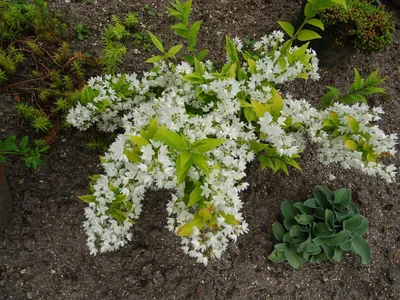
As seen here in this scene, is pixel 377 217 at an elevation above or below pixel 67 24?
below

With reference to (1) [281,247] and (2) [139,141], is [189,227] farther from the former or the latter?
(1) [281,247]

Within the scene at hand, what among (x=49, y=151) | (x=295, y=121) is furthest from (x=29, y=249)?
(x=295, y=121)

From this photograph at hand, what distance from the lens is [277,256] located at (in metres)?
2.69

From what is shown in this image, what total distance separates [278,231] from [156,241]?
0.85 m

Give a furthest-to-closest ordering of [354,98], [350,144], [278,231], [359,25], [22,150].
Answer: [359,25], [278,231], [354,98], [22,150], [350,144]

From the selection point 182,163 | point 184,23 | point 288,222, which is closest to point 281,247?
point 288,222

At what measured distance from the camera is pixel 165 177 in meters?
1.64

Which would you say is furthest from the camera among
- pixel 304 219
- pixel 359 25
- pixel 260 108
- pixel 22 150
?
pixel 359 25

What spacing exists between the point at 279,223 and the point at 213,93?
48.6 inches

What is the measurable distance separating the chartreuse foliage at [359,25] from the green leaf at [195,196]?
1.96m

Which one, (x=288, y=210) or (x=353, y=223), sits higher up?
(x=353, y=223)

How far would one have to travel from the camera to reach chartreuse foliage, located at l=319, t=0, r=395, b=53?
2980mm

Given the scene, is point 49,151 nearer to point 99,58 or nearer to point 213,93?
point 99,58

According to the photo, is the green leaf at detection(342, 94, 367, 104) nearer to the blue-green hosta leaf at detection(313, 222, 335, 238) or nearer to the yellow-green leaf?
the yellow-green leaf
